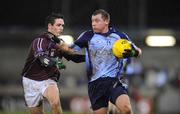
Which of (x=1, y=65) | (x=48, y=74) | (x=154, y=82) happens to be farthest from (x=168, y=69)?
(x=48, y=74)

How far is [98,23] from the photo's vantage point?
1206cm

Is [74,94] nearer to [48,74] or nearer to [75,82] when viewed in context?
[75,82]

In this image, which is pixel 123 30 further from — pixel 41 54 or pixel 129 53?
pixel 129 53

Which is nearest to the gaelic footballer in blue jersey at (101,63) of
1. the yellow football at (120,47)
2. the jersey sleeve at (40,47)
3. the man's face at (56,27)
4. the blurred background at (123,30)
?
the yellow football at (120,47)

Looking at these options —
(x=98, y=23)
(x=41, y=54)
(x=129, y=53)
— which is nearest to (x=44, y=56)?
(x=41, y=54)

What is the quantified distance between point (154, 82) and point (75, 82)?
321 cm

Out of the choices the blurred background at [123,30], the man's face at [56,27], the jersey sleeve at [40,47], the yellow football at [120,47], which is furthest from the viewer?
the blurred background at [123,30]

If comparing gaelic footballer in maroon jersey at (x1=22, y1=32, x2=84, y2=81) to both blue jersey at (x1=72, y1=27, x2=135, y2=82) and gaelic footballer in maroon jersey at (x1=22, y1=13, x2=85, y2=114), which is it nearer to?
gaelic footballer in maroon jersey at (x1=22, y1=13, x2=85, y2=114)

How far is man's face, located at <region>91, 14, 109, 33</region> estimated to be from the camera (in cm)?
1204

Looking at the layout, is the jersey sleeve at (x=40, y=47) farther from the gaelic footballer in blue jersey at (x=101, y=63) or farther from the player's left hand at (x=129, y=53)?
the player's left hand at (x=129, y=53)

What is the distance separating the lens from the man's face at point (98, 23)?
39.5ft

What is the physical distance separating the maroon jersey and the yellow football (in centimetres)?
117

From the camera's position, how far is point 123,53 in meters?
11.8

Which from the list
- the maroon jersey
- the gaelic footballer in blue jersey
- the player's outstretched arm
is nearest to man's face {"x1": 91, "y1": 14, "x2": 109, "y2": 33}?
the gaelic footballer in blue jersey
